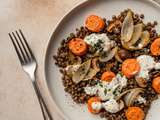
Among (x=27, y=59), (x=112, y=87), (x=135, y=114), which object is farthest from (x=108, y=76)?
(x=27, y=59)

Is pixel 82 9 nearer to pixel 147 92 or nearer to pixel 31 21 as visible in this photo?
pixel 31 21

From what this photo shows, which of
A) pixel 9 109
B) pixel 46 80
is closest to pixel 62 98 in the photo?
pixel 46 80

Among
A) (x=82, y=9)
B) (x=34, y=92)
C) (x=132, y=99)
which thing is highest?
(x=82, y=9)

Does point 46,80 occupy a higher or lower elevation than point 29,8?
lower

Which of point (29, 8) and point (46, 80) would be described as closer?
point (46, 80)

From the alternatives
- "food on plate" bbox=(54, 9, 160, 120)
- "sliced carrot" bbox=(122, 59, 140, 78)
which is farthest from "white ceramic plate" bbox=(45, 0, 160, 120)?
"sliced carrot" bbox=(122, 59, 140, 78)

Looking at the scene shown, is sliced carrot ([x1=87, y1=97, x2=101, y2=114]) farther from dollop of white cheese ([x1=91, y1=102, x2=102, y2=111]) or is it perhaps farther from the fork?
Result: the fork

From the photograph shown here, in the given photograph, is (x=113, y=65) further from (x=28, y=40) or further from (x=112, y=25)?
(x=28, y=40)
